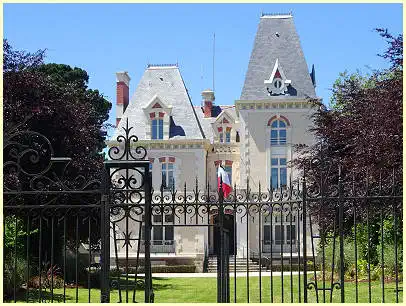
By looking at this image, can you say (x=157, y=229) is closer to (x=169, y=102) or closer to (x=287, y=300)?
(x=169, y=102)

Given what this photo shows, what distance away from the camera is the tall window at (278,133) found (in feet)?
114

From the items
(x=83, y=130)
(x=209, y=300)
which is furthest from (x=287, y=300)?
(x=83, y=130)

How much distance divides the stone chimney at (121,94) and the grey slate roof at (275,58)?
25.1 feet

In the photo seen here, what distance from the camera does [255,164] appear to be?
34.9 m

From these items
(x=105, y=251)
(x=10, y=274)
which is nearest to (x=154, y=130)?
(x=10, y=274)

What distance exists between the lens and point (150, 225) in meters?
9.71

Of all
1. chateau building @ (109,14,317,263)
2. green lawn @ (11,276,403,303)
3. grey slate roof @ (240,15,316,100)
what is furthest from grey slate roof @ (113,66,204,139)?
green lawn @ (11,276,403,303)

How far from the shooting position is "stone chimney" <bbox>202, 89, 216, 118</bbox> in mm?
40844

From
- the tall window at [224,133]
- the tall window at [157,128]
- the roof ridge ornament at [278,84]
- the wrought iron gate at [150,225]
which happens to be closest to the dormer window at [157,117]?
the tall window at [157,128]

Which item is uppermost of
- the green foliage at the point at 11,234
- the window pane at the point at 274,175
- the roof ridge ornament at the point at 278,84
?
the roof ridge ornament at the point at 278,84

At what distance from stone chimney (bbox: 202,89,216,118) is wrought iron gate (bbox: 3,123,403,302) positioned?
8.40m

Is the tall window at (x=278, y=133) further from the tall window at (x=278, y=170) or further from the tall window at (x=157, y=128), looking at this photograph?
the tall window at (x=157, y=128)

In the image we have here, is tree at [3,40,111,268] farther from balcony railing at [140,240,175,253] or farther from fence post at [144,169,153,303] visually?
balcony railing at [140,240,175,253]

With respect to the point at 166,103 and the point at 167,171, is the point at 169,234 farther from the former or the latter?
the point at 166,103
